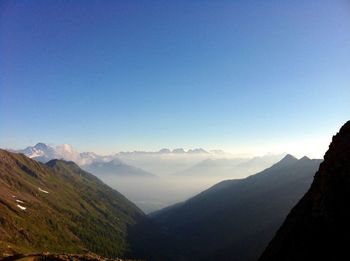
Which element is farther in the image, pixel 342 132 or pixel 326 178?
pixel 342 132

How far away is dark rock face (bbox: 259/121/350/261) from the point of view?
4562cm

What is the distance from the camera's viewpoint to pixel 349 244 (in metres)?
42.9

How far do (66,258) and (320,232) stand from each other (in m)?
71.7

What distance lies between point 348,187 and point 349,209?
3.79 meters

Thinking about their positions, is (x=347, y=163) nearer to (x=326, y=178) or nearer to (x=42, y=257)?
(x=326, y=178)

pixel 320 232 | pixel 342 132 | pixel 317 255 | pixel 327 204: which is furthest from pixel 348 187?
pixel 342 132

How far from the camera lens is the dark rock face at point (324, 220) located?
45625mm

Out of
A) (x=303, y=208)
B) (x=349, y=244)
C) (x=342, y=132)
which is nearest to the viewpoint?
(x=349, y=244)

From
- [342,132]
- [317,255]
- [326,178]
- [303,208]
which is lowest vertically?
[317,255]

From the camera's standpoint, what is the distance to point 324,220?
162 ft

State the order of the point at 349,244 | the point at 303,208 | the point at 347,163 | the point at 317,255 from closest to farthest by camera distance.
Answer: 1. the point at 349,244
2. the point at 317,255
3. the point at 347,163
4. the point at 303,208

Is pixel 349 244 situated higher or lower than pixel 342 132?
lower

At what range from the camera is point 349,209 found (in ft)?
155

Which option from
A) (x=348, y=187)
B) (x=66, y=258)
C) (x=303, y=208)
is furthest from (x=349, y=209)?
(x=66, y=258)
